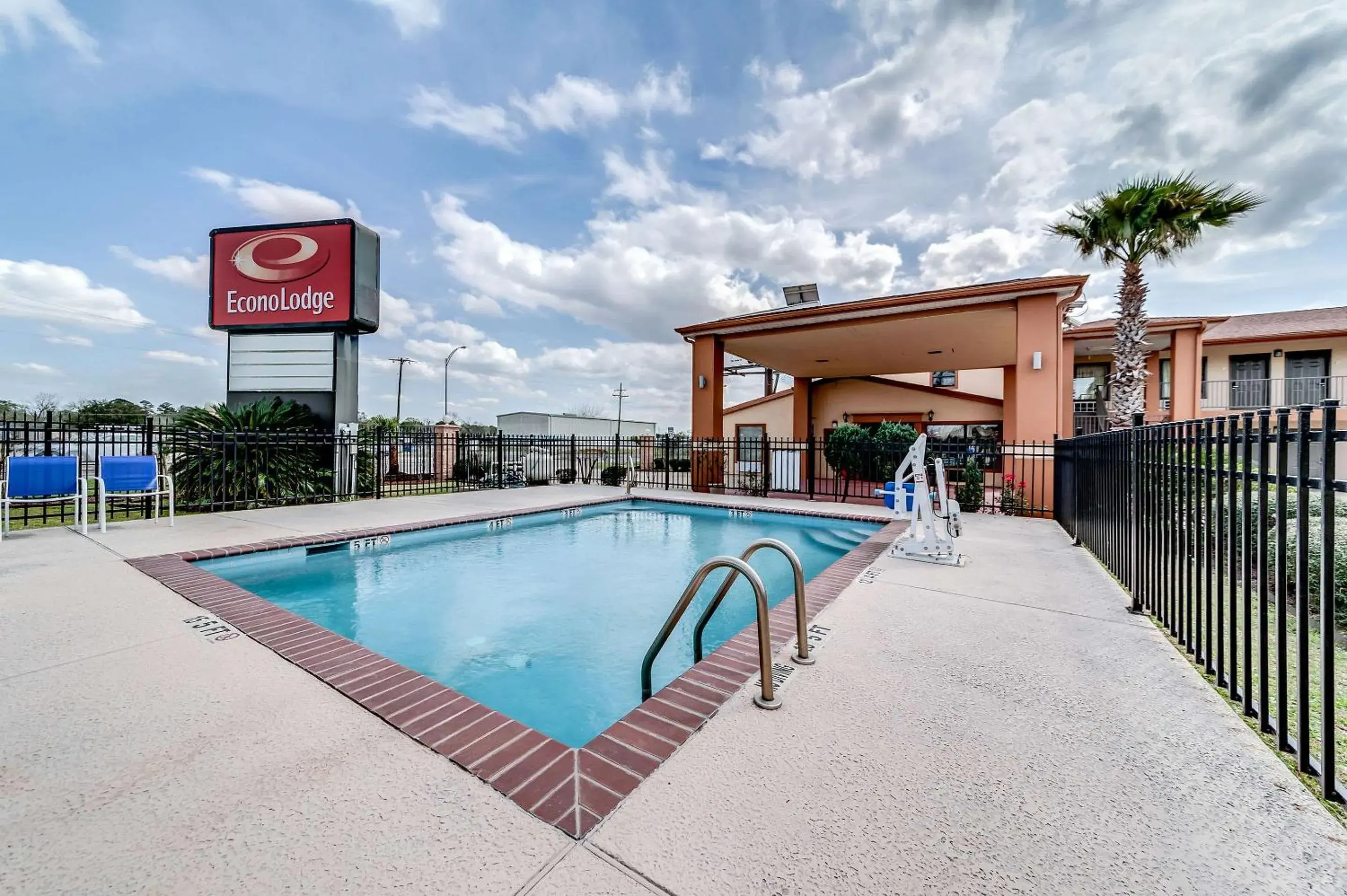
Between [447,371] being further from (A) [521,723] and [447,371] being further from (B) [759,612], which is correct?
(B) [759,612]

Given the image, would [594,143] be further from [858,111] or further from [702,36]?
[858,111]

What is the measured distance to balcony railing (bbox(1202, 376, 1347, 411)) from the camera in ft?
53.1

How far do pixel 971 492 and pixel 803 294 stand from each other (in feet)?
22.6

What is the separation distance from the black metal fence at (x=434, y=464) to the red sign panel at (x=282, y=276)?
9.47 ft

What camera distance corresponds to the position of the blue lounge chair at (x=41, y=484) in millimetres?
5934

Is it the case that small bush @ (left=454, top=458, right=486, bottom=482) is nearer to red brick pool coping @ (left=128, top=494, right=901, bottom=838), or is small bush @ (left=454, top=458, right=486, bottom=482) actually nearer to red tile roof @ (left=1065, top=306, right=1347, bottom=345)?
red brick pool coping @ (left=128, top=494, right=901, bottom=838)

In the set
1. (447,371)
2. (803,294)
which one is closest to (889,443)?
(803,294)

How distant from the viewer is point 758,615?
218 cm

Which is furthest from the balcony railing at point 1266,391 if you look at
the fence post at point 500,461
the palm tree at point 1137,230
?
the fence post at point 500,461

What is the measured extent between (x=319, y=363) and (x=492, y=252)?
5.64 meters

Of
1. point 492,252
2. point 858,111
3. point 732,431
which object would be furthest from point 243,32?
point 732,431

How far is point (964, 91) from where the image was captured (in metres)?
7.97

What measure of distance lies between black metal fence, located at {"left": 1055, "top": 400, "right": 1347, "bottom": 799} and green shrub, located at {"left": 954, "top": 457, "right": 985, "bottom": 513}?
421 cm

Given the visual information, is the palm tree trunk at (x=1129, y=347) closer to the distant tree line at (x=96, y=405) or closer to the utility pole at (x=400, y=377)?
the distant tree line at (x=96, y=405)
